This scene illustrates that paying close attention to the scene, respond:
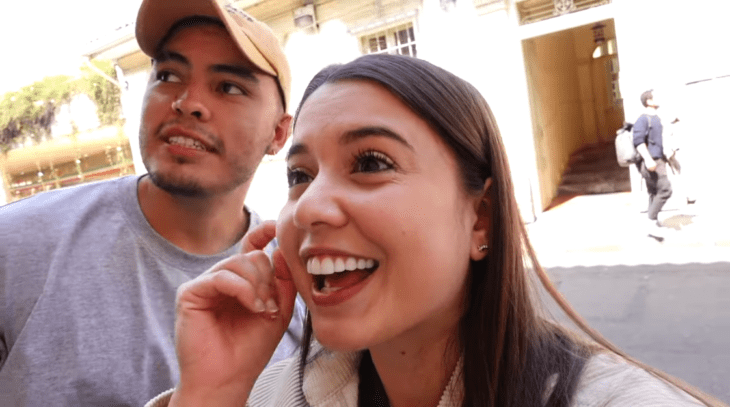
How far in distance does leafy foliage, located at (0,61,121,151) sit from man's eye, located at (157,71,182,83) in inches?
529

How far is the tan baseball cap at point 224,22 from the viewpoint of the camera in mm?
1848

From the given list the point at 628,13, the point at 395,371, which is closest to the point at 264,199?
the point at 628,13

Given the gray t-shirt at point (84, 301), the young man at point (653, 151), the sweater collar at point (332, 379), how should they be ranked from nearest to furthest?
the sweater collar at point (332, 379) < the gray t-shirt at point (84, 301) < the young man at point (653, 151)

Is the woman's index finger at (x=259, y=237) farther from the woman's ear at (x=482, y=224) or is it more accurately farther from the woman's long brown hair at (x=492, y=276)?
the woman's ear at (x=482, y=224)

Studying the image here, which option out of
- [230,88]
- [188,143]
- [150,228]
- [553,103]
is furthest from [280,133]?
[553,103]

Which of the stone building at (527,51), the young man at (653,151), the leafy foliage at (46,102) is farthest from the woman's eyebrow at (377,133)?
the leafy foliage at (46,102)

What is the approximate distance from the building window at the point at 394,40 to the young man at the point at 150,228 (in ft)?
23.8

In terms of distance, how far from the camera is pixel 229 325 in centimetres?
138

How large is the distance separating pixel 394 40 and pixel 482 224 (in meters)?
8.45

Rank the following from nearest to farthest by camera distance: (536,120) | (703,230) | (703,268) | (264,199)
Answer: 1. (703,268)
2. (703,230)
3. (536,120)
4. (264,199)

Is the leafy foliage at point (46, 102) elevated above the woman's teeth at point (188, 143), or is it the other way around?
the leafy foliage at point (46, 102)

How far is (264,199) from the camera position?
11.6 metres

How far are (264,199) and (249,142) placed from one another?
32.3ft

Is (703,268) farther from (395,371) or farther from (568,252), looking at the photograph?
(395,371)
